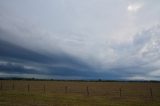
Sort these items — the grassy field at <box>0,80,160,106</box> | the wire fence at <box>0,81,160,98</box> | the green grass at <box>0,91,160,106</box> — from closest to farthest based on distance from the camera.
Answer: the green grass at <box>0,91,160,106</box>, the grassy field at <box>0,80,160,106</box>, the wire fence at <box>0,81,160,98</box>

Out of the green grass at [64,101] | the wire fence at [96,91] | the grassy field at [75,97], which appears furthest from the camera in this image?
the wire fence at [96,91]

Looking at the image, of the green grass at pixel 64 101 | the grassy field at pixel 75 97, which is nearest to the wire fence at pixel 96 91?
the grassy field at pixel 75 97

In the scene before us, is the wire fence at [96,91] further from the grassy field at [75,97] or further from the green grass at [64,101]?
the green grass at [64,101]

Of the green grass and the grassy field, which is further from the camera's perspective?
the grassy field

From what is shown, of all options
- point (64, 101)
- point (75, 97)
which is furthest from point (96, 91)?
point (64, 101)

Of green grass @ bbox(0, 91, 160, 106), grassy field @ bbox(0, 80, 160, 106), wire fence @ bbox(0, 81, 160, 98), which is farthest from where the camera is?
wire fence @ bbox(0, 81, 160, 98)

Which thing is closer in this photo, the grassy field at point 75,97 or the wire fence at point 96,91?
the grassy field at point 75,97

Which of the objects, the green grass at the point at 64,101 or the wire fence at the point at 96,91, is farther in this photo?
the wire fence at the point at 96,91

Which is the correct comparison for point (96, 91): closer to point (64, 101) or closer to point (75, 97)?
point (75, 97)

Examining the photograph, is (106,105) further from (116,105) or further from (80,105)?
(80,105)

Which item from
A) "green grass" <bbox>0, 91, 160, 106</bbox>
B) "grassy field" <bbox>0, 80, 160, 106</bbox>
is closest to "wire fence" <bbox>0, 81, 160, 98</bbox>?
"grassy field" <bbox>0, 80, 160, 106</bbox>

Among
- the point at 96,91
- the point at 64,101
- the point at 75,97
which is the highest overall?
the point at 64,101

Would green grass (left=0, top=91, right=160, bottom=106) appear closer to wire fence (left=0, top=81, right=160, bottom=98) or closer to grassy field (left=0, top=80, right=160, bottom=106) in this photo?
grassy field (left=0, top=80, right=160, bottom=106)

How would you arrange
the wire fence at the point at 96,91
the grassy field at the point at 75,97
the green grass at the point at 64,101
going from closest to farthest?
1. the green grass at the point at 64,101
2. the grassy field at the point at 75,97
3. the wire fence at the point at 96,91
